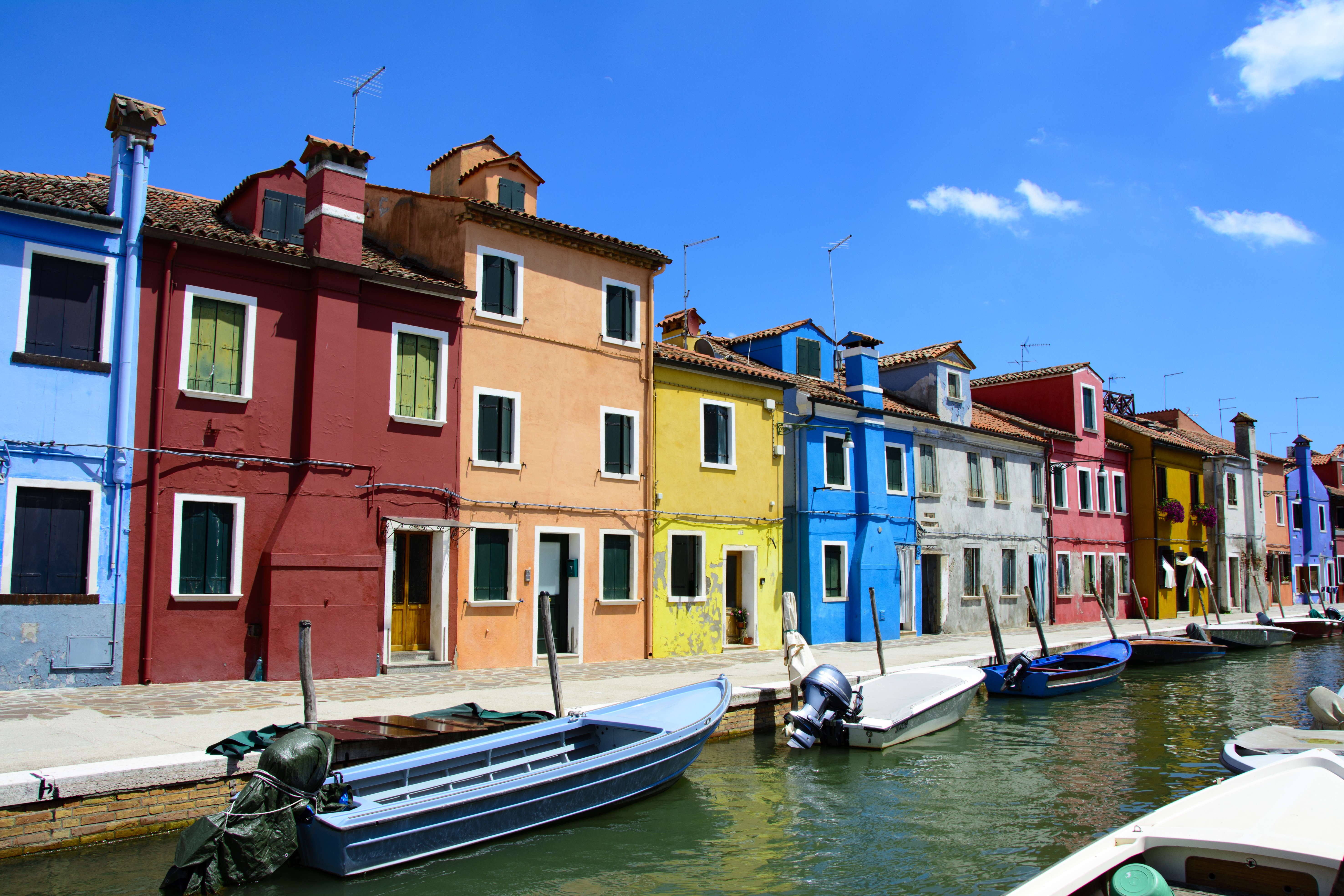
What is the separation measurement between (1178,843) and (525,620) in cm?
1387

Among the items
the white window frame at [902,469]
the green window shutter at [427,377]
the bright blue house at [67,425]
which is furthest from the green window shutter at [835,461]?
the bright blue house at [67,425]

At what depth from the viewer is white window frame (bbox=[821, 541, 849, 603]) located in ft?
80.3

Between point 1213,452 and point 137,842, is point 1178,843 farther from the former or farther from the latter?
point 1213,452

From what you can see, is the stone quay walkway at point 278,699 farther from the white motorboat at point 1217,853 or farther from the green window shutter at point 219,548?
the white motorboat at point 1217,853

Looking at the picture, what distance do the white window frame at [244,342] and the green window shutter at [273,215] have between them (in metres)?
2.33

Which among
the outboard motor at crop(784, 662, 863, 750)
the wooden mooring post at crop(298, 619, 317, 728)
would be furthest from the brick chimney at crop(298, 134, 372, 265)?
the outboard motor at crop(784, 662, 863, 750)

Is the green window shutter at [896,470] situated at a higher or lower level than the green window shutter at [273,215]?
lower

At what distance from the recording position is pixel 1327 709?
1273 centimetres

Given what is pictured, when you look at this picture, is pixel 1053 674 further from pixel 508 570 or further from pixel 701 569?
pixel 508 570

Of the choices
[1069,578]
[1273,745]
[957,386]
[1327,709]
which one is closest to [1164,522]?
[1069,578]

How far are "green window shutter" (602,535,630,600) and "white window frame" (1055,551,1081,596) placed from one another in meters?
18.9

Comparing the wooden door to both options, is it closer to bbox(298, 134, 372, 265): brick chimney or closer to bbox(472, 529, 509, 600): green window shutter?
bbox(472, 529, 509, 600): green window shutter

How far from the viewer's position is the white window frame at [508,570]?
17281 millimetres

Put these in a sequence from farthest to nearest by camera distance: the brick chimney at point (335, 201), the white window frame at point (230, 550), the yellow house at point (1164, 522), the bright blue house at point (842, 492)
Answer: the yellow house at point (1164, 522)
the bright blue house at point (842, 492)
the brick chimney at point (335, 201)
the white window frame at point (230, 550)
